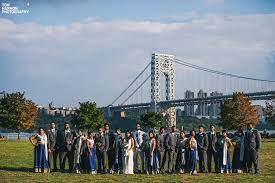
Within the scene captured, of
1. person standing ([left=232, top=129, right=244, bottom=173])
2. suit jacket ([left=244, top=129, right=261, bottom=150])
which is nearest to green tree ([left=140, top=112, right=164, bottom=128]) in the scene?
person standing ([left=232, top=129, right=244, bottom=173])

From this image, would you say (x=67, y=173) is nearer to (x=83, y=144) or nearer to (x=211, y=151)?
(x=83, y=144)

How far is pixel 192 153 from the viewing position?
17844mm

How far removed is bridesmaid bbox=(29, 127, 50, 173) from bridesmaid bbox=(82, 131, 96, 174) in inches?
48.3

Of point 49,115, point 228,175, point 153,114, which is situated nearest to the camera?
point 228,175

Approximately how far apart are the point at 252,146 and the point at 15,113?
45.6 m

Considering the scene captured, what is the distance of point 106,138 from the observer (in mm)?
18156

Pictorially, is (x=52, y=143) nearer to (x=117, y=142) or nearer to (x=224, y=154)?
(x=117, y=142)

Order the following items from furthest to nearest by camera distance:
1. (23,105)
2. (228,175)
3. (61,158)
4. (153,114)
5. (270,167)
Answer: (153,114)
(23,105)
(270,167)
(61,158)
(228,175)

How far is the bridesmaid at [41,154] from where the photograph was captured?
17812 millimetres

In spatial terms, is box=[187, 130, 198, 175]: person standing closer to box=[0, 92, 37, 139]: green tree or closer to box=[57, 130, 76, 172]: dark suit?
box=[57, 130, 76, 172]: dark suit

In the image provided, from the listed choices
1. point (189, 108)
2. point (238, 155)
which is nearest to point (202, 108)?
→ point (189, 108)

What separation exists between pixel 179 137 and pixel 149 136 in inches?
39.9

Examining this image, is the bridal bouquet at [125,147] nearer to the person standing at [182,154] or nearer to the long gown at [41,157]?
the person standing at [182,154]

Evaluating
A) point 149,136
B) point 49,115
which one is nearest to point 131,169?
point 149,136
